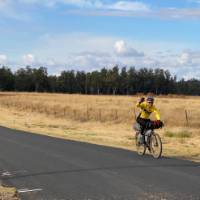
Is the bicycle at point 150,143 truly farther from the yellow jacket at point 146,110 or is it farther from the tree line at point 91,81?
the tree line at point 91,81

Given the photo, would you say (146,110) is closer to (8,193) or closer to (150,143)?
(150,143)

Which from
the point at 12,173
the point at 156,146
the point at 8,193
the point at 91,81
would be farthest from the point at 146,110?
the point at 91,81

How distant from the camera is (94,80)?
7387 inches

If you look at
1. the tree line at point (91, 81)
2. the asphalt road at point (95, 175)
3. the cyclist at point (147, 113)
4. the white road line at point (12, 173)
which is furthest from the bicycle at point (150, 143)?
the tree line at point (91, 81)

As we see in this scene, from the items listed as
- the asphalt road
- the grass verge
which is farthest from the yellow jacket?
the grass verge

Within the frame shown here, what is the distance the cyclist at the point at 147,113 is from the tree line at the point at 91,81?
160 m

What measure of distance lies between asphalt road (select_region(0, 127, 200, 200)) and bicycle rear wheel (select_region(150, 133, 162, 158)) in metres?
0.25

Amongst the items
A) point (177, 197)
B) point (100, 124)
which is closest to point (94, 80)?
point (100, 124)

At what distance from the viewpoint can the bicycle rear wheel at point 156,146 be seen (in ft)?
48.5

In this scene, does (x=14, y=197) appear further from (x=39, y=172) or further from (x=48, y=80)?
(x=48, y=80)

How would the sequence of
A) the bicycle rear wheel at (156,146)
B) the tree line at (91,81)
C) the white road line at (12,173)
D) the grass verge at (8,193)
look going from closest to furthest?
the grass verge at (8,193) < the white road line at (12,173) < the bicycle rear wheel at (156,146) < the tree line at (91,81)

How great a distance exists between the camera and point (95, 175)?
37.4ft

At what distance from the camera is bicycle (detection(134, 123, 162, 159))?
1488 cm

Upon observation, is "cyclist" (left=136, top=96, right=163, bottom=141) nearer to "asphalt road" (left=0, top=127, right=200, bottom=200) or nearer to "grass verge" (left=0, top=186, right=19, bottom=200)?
"asphalt road" (left=0, top=127, right=200, bottom=200)
